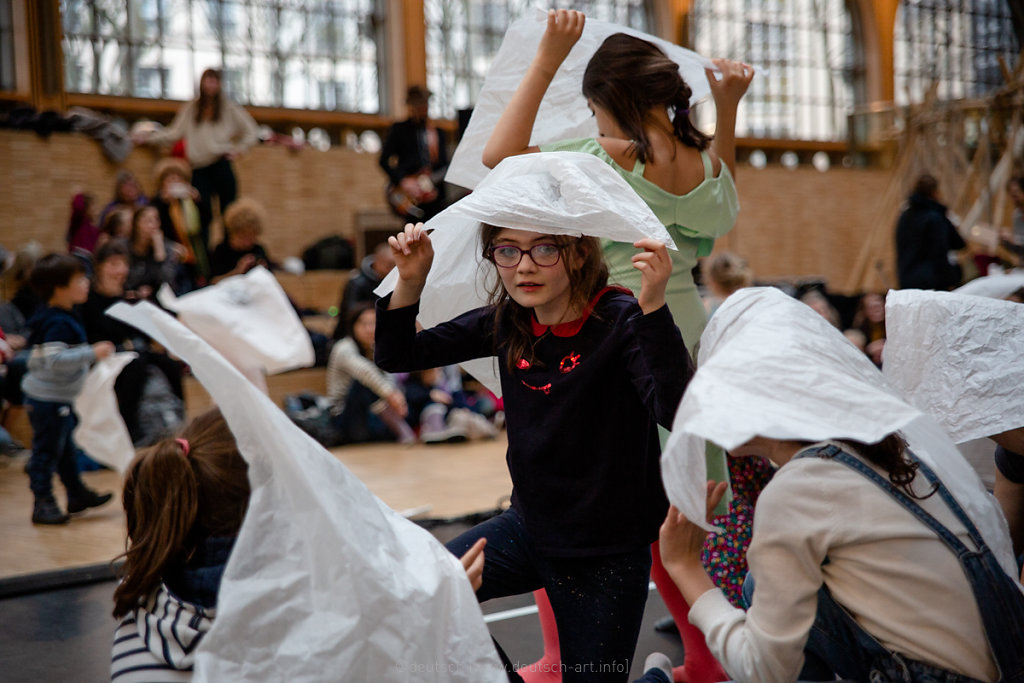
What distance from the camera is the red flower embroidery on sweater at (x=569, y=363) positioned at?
1.62 m

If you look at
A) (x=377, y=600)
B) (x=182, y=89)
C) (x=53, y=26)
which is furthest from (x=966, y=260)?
(x=377, y=600)

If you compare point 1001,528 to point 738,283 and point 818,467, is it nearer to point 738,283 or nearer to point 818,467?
point 818,467

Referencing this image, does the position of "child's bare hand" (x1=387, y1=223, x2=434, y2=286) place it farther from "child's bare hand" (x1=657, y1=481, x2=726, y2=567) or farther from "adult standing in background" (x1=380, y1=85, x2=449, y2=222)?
"adult standing in background" (x1=380, y1=85, x2=449, y2=222)

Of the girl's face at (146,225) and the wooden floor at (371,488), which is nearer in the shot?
the wooden floor at (371,488)

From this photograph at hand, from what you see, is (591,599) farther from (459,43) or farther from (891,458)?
(459,43)

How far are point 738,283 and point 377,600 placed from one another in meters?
3.30

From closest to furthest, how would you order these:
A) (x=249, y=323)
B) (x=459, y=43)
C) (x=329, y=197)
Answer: (x=249, y=323) < (x=329, y=197) < (x=459, y=43)

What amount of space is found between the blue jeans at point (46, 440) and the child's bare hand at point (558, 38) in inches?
109

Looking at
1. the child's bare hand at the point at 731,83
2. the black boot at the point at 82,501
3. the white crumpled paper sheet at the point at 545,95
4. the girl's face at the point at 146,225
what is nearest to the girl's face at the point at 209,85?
the girl's face at the point at 146,225

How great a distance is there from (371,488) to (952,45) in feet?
39.6

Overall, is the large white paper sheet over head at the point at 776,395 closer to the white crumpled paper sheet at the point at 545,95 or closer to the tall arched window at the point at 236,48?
the white crumpled paper sheet at the point at 545,95

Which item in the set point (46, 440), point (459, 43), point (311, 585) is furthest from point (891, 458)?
point (459, 43)

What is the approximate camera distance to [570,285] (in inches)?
65.2

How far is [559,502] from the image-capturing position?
1.62 metres
